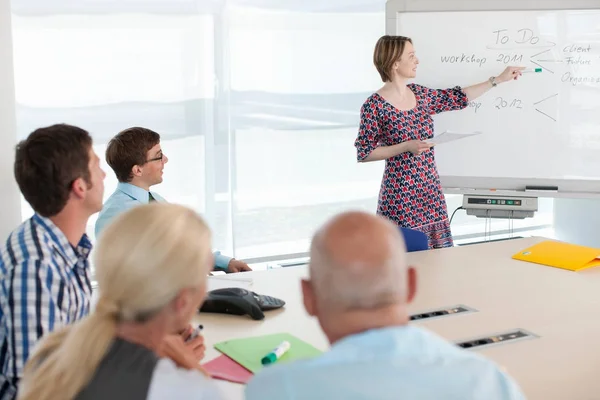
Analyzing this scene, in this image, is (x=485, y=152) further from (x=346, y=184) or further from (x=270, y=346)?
(x=270, y=346)

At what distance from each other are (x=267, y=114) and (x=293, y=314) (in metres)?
3.02

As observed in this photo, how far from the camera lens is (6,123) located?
4.00 meters

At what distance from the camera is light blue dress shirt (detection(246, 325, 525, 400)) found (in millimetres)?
1257

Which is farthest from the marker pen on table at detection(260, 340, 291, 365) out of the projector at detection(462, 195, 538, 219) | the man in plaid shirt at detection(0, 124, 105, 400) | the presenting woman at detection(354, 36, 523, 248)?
the projector at detection(462, 195, 538, 219)

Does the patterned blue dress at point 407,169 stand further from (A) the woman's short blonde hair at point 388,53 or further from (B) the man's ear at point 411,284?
(B) the man's ear at point 411,284

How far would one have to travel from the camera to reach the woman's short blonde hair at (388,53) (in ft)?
13.3

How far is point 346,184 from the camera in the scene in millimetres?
5746

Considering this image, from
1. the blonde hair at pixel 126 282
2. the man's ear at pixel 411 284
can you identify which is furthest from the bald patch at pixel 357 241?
the blonde hair at pixel 126 282

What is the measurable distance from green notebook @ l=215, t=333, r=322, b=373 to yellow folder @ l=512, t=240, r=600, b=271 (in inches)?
54.6

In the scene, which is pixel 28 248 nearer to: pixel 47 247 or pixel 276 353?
pixel 47 247

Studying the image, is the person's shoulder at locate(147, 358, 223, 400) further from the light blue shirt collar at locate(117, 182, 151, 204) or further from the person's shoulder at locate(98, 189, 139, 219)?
the light blue shirt collar at locate(117, 182, 151, 204)

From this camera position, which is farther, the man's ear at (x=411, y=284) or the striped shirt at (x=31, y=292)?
the striped shirt at (x=31, y=292)

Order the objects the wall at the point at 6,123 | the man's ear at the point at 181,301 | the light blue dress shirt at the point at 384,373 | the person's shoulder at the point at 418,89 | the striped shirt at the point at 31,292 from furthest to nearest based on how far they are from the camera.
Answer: the person's shoulder at the point at 418,89 → the wall at the point at 6,123 → the striped shirt at the point at 31,292 → the man's ear at the point at 181,301 → the light blue dress shirt at the point at 384,373

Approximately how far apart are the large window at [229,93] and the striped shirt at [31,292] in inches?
111
